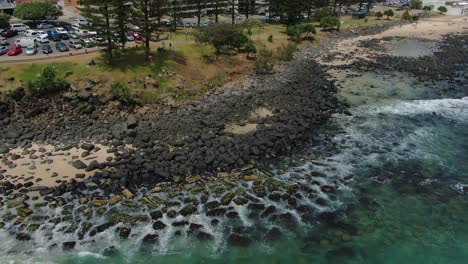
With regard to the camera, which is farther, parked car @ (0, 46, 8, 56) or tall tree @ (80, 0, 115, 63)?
parked car @ (0, 46, 8, 56)

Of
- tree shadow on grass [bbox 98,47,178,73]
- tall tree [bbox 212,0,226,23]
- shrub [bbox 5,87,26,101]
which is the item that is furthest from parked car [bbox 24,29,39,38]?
tall tree [bbox 212,0,226,23]

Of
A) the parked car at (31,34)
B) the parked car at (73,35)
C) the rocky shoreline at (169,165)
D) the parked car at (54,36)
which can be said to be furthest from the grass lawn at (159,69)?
the parked car at (31,34)

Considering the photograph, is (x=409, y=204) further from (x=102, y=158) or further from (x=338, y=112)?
(x=102, y=158)

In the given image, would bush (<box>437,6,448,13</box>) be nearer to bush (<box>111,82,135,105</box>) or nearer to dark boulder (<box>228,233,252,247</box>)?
bush (<box>111,82,135,105</box>)

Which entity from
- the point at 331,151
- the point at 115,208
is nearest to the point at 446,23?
the point at 331,151

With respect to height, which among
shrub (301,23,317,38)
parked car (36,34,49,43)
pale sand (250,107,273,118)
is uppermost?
shrub (301,23,317,38)

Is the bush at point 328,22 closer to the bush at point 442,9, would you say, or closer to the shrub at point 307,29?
the shrub at point 307,29
